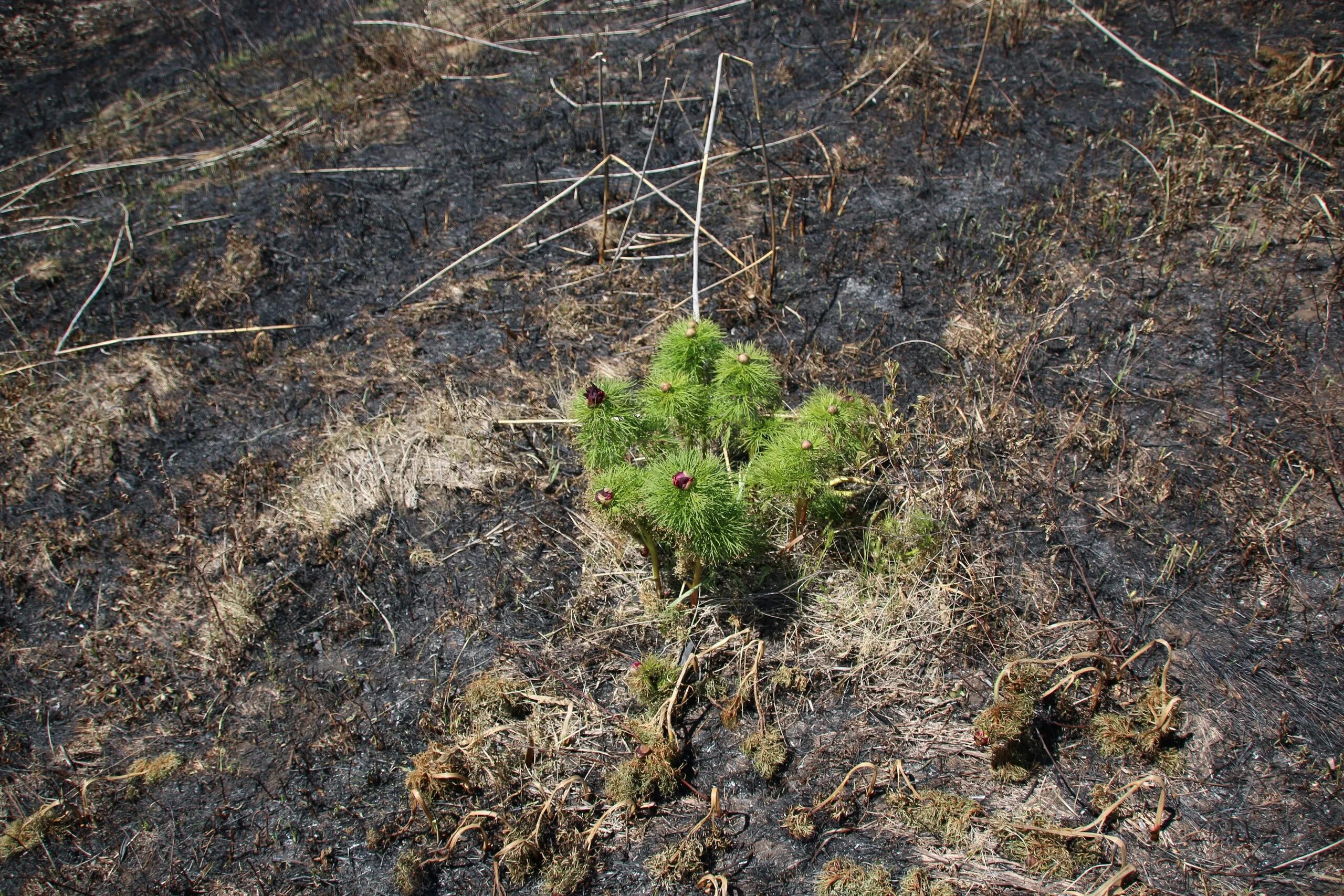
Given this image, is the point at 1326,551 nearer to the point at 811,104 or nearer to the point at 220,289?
the point at 811,104

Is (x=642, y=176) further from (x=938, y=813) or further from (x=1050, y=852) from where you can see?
(x=1050, y=852)

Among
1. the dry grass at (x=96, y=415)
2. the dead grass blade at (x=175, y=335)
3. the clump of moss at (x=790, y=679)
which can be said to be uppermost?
the dead grass blade at (x=175, y=335)

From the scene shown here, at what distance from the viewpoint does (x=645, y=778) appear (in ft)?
8.59

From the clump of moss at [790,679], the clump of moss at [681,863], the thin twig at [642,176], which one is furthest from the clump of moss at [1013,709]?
the thin twig at [642,176]

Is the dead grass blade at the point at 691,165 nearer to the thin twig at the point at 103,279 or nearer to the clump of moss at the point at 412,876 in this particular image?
the thin twig at the point at 103,279

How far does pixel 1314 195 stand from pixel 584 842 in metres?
4.19

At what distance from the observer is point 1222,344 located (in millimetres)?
3484

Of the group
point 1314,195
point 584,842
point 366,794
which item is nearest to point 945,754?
point 584,842

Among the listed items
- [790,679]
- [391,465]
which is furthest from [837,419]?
[391,465]

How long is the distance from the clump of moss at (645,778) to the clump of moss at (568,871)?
0.18 m

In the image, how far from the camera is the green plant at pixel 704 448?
2.48m

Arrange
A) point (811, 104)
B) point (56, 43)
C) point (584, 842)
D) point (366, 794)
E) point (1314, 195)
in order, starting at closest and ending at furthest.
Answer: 1. point (584, 842)
2. point (366, 794)
3. point (1314, 195)
4. point (811, 104)
5. point (56, 43)

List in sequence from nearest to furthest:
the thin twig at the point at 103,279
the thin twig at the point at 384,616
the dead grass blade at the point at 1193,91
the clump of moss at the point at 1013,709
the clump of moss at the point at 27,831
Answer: the clump of moss at the point at 1013,709
the clump of moss at the point at 27,831
the thin twig at the point at 384,616
the dead grass blade at the point at 1193,91
the thin twig at the point at 103,279

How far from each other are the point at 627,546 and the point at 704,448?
50cm
